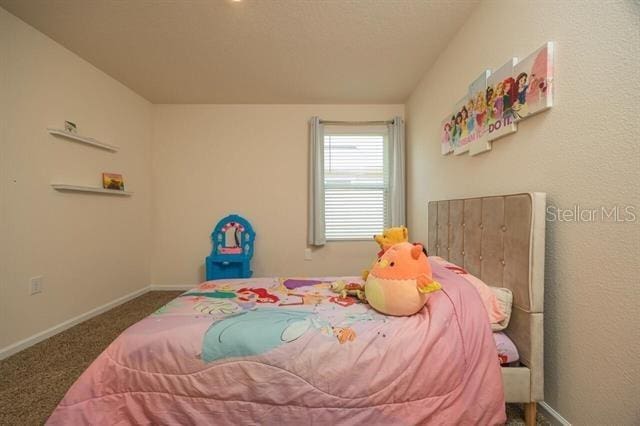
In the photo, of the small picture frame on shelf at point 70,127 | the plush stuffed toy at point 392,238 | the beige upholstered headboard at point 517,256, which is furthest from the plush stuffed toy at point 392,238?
the small picture frame on shelf at point 70,127

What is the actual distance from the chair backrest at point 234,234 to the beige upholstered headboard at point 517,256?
2370 mm

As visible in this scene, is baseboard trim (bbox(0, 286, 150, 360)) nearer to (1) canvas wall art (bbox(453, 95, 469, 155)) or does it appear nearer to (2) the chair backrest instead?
(2) the chair backrest

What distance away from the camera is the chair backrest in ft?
10.8

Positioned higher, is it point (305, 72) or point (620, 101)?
point (305, 72)

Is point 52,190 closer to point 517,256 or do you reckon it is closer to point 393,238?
point 393,238

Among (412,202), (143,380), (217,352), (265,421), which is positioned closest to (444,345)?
(265,421)

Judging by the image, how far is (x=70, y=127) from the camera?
7.70 ft

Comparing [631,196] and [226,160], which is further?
[226,160]

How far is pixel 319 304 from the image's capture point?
1550 mm

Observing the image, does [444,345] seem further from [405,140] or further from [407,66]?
[405,140]

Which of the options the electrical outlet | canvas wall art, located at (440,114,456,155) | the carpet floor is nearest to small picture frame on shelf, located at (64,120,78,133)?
the electrical outlet

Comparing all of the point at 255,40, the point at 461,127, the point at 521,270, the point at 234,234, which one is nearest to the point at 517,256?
the point at 521,270

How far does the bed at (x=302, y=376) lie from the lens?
42.5 inches

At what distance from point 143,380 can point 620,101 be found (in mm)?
2048
